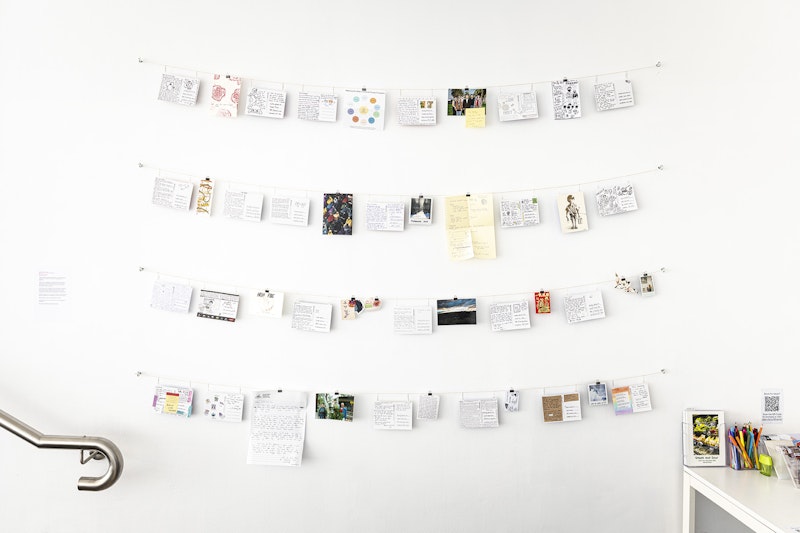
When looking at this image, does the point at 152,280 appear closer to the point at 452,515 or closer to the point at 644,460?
the point at 452,515

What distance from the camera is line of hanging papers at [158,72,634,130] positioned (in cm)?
188

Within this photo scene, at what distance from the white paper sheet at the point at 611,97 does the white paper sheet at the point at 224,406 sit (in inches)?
61.1

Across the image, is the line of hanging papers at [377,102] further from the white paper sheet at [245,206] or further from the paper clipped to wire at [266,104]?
the white paper sheet at [245,206]

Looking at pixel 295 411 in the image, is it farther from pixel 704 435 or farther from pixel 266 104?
pixel 704 435

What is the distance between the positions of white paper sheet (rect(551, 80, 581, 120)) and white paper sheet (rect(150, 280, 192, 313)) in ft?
4.49

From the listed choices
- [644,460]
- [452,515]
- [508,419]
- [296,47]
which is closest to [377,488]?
[452,515]

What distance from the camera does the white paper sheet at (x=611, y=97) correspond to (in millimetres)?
1945

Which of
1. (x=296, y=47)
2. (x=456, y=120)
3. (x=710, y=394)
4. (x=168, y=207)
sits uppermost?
(x=296, y=47)

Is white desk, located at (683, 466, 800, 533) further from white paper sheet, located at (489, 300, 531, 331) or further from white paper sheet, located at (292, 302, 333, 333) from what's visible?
white paper sheet, located at (292, 302, 333, 333)

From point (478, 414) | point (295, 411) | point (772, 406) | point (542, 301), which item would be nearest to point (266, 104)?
point (295, 411)

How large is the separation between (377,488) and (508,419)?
0.49 metres

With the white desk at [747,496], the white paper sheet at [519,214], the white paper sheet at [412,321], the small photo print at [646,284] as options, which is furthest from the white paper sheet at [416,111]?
the white desk at [747,496]

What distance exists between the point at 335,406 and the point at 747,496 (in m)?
1.29

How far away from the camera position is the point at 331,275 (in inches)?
75.5
